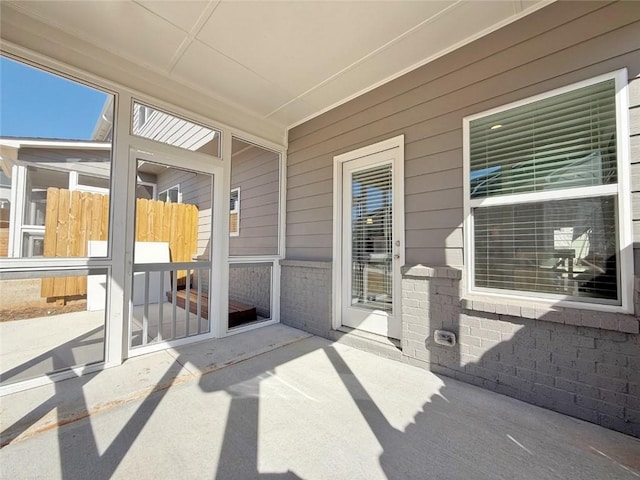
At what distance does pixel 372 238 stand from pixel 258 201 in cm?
188

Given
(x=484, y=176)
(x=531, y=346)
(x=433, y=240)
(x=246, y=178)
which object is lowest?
(x=531, y=346)

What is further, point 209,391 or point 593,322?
point 209,391

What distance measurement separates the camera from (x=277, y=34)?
96.9 inches

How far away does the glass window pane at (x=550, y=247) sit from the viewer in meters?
1.92

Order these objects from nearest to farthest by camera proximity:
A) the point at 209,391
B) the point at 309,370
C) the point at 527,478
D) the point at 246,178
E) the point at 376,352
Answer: the point at 527,478 → the point at 209,391 → the point at 309,370 → the point at 376,352 → the point at 246,178

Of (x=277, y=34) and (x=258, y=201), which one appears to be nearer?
(x=277, y=34)

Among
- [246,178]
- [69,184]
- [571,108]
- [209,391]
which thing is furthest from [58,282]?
[571,108]

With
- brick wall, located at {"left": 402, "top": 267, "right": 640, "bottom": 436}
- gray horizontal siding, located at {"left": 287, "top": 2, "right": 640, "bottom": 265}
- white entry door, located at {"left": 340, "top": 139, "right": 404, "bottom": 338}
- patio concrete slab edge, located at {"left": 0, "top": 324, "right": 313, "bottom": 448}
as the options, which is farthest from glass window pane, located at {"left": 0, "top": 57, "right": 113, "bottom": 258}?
brick wall, located at {"left": 402, "top": 267, "right": 640, "bottom": 436}

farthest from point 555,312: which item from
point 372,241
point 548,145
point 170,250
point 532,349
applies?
point 170,250

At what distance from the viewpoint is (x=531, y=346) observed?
210 cm

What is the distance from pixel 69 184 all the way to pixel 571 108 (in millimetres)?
4241

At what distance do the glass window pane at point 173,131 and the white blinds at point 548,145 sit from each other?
2944 mm

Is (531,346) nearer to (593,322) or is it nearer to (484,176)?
(593,322)

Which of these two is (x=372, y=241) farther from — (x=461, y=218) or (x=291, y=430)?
(x=291, y=430)
